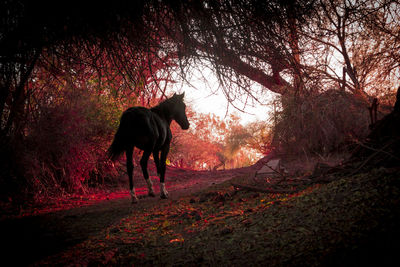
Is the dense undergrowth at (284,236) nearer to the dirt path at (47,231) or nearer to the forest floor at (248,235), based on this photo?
the forest floor at (248,235)

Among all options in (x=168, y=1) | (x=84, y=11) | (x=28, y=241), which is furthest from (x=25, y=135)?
(x=168, y=1)

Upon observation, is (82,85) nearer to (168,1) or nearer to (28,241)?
(28,241)

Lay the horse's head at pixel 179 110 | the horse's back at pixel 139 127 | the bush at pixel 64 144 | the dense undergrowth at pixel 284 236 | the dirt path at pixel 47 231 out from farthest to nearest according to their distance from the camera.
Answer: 1. the horse's head at pixel 179 110
2. the bush at pixel 64 144
3. the horse's back at pixel 139 127
4. the dirt path at pixel 47 231
5. the dense undergrowth at pixel 284 236

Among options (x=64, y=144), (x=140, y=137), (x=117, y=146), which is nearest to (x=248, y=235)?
A: (x=140, y=137)

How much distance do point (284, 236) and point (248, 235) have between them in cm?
35

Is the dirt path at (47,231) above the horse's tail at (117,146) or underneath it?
underneath

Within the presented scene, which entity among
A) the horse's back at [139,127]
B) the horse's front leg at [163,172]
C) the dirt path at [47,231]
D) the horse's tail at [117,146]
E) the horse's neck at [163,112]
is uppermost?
the horse's neck at [163,112]

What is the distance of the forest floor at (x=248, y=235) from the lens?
4.29 feet

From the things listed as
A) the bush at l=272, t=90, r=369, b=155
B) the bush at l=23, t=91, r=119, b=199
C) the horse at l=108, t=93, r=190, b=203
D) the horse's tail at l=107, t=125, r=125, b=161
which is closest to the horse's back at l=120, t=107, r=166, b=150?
the horse at l=108, t=93, r=190, b=203

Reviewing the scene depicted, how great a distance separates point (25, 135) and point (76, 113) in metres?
1.16

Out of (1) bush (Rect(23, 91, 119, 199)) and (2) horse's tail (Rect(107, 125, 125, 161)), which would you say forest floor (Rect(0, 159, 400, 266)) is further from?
(1) bush (Rect(23, 91, 119, 199))

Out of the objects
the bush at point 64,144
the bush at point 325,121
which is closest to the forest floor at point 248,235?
the bush at point 64,144

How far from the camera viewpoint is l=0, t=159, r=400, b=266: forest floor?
1309mm

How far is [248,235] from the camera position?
1.95m
